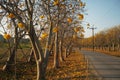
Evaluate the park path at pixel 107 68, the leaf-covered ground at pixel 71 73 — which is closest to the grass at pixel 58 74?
the leaf-covered ground at pixel 71 73

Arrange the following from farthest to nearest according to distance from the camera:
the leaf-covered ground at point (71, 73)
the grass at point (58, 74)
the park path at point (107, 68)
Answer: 1. the grass at point (58, 74)
2. the park path at point (107, 68)
3. the leaf-covered ground at point (71, 73)

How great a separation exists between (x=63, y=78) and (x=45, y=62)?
346 cm

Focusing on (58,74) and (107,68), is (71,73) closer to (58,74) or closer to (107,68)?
(58,74)

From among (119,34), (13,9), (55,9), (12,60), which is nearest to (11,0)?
(13,9)

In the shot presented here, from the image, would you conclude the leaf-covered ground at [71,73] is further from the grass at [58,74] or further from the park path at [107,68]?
the park path at [107,68]

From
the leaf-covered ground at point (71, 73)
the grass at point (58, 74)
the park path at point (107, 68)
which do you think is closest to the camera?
the leaf-covered ground at point (71, 73)

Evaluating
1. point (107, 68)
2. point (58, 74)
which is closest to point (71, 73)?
point (58, 74)

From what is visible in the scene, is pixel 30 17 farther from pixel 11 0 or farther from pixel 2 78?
pixel 2 78

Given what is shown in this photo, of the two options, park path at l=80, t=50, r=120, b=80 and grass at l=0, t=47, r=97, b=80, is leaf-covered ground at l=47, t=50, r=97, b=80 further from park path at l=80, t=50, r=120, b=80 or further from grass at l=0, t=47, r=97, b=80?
park path at l=80, t=50, r=120, b=80

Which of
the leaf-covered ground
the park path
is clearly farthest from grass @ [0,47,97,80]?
the park path

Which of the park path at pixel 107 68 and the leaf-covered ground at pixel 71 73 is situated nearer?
the leaf-covered ground at pixel 71 73

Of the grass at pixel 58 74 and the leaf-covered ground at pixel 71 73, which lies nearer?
the leaf-covered ground at pixel 71 73

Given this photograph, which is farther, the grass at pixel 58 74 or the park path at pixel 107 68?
the grass at pixel 58 74

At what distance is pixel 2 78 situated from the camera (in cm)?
1599
